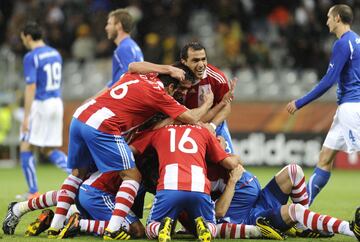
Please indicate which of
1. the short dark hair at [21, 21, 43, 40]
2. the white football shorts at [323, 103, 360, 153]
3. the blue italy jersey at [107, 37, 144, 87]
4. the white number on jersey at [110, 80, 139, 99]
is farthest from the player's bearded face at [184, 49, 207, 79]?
the short dark hair at [21, 21, 43, 40]

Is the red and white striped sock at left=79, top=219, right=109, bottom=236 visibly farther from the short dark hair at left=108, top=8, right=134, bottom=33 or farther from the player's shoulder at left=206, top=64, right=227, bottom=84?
the short dark hair at left=108, top=8, right=134, bottom=33

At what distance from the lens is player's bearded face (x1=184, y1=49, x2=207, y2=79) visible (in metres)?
7.51

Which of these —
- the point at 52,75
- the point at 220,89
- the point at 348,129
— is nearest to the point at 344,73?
the point at 348,129

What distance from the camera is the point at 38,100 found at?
1154cm

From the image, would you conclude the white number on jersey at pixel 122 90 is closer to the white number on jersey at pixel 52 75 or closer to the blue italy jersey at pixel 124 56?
the blue italy jersey at pixel 124 56

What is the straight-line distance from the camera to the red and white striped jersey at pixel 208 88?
8.01 meters

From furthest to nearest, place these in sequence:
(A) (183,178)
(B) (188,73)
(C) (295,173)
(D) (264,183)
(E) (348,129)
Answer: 1. (D) (264,183)
2. (E) (348,129)
3. (B) (188,73)
4. (C) (295,173)
5. (A) (183,178)

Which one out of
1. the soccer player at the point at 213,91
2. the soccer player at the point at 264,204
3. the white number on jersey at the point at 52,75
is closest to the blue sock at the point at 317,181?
the soccer player at the point at 213,91

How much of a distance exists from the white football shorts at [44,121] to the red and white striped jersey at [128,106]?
179 inches

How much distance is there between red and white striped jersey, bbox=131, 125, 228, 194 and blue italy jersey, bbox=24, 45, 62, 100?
14.5 ft

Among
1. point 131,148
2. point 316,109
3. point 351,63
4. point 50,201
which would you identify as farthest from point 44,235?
point 316,109

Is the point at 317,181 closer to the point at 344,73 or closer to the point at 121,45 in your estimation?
the point at 344,73

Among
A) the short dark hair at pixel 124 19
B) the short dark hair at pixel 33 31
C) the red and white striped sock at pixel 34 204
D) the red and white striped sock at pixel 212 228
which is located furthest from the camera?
the short dark hair at pixel 33 31

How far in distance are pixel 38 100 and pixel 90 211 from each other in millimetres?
4655
